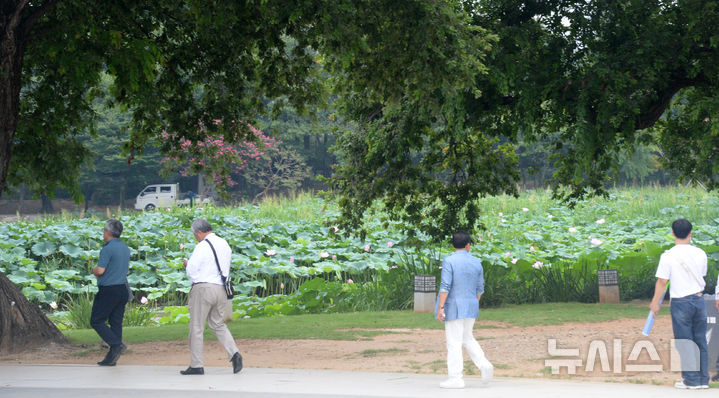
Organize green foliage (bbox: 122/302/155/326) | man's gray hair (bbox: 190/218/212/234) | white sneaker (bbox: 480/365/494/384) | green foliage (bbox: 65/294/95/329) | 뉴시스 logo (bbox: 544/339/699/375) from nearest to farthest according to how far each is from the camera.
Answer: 1. white sneaker (bbox: 480/365/494/384)
2. man's gray hair (bbox: 190/218/212/234)
3. 뉴시스 logo (bbox: 544/339/699/375)
4. green foliage (bbox: 65/294/95/329)
5. green foliage (bbox: 122/302/155/326)

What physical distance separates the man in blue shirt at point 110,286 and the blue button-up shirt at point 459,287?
13.6ft

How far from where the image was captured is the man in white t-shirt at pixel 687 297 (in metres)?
7.44

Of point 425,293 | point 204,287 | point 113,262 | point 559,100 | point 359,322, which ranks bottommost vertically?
point 359,322

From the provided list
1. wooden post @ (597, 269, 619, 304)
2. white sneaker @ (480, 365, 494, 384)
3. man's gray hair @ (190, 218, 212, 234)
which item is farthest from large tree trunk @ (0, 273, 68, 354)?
wooden post @ (597, 269, 619, 304)

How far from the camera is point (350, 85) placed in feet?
44.1

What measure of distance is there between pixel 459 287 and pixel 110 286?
4.50 meters

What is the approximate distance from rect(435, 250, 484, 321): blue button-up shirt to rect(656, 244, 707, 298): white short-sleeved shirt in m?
1.75

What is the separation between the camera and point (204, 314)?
344 inches

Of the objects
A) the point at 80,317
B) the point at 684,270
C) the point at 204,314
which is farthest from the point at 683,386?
the point at 80,317

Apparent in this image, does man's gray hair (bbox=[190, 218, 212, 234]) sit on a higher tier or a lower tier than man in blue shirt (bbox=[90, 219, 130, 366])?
higher

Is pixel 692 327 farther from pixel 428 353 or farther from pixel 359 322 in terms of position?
pixel 359 322

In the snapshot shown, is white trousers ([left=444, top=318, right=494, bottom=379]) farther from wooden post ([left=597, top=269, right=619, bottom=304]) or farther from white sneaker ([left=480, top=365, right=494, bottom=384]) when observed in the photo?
wooden post ([left=597, top=269, right=619, bottom=304])

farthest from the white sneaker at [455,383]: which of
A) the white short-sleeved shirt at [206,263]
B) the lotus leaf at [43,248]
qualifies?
the lotus leaf at [43,248]

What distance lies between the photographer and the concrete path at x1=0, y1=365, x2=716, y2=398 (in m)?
7.36
